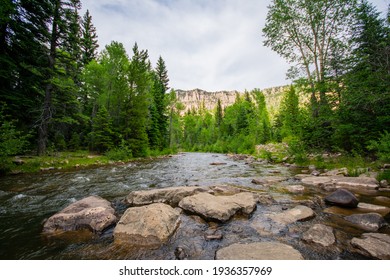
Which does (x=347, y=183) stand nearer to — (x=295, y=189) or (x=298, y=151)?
(x=295, y=189)

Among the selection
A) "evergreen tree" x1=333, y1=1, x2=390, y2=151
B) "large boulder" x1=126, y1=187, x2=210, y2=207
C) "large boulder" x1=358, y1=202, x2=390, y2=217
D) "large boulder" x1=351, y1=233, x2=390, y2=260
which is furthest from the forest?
"large boulder" x1=126, y1=187, x2=210, y2=207

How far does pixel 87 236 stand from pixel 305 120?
15.0m

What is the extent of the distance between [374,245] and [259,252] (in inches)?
67.9

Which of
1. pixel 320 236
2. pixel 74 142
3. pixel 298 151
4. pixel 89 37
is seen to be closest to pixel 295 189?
pixel 320 236

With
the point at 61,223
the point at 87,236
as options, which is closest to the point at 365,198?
the point at 87,236

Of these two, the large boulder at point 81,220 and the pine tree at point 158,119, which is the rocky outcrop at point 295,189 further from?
the pine tree at point 158,119

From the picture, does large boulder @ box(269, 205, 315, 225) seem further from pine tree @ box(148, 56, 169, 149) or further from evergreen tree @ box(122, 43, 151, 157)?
pine tree @ box(148, 56, 169, 149)

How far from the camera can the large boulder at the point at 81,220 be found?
3299 millimetres

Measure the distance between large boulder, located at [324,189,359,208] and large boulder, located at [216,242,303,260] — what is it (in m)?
2.80

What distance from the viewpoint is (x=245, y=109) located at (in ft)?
148

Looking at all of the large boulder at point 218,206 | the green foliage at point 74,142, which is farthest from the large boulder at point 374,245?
the green foliage at point 74,142

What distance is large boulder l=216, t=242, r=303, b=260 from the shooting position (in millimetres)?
2377

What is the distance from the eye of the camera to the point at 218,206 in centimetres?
390

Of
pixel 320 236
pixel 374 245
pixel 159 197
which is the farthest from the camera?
pixel 159 197
